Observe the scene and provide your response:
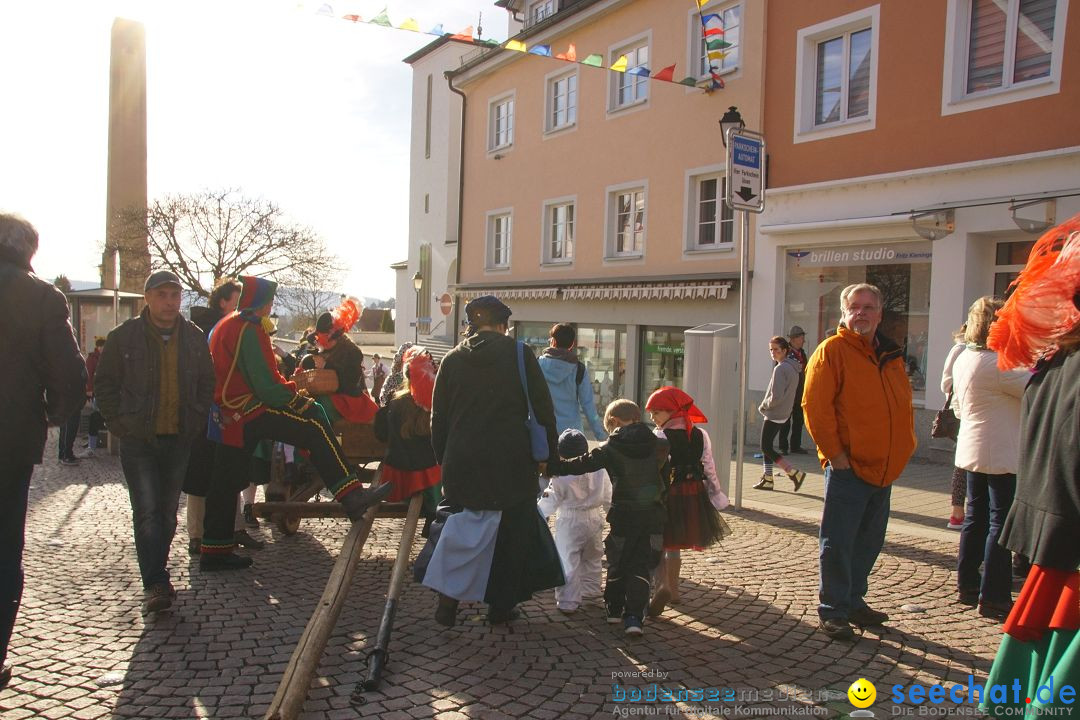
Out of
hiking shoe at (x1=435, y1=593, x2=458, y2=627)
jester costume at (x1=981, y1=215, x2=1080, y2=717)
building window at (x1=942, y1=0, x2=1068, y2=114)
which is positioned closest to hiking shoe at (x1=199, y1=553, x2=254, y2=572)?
hiking shoe at (x1=435, y1=593, x2=458, y2=627)

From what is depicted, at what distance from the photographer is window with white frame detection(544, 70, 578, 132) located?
19.5 meters

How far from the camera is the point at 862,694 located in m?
3.68

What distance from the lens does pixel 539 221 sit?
2044 centimetres

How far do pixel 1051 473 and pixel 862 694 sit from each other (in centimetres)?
149

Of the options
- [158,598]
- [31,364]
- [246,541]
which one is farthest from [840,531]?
[246,541]

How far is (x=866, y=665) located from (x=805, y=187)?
10640mm

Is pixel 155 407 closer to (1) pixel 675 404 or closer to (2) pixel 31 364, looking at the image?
(2) pixel 31 364

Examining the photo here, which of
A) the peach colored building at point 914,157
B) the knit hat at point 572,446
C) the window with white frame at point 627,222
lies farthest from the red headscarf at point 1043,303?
the window with white frame at point 627,222

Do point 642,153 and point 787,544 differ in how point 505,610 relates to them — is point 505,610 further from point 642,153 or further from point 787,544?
point 642,153

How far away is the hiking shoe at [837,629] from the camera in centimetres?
441

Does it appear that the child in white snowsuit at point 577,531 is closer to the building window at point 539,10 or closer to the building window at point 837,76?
the building window at point 837,76

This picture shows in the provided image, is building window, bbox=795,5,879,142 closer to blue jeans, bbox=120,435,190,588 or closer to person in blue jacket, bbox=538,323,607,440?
person in blue jacket, bbox=538,323,607,440

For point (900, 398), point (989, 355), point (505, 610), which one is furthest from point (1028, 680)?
point (989, 355)

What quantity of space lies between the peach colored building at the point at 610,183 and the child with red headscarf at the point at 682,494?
1036 centimetres
